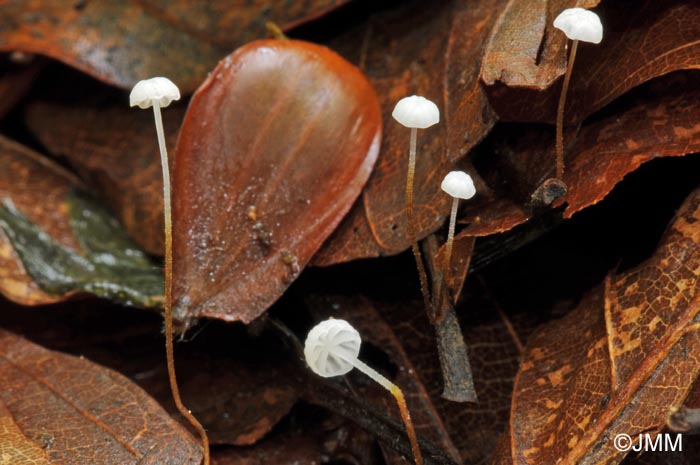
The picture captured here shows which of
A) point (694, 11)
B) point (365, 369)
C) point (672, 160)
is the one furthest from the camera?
point (672, 160)

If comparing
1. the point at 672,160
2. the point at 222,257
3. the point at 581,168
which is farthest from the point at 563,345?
the point at 222,257

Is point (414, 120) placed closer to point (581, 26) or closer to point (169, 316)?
point (581, 26)

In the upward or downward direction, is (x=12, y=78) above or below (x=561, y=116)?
above

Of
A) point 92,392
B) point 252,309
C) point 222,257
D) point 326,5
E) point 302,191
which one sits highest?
point 326,5

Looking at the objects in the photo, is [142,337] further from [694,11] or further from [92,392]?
[694,11]

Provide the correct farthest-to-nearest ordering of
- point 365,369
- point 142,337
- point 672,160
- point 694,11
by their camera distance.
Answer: point 142,337, point 672,160, point 694,11, point 365,369

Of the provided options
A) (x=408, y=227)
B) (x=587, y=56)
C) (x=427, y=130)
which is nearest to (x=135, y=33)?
(x=427, y=130)

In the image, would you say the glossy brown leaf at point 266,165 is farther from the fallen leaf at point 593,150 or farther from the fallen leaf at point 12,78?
the fallen leaf at point 12,78

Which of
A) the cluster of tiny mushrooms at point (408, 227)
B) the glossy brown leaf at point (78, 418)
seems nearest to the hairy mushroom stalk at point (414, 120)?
the cluster of tiny mushrooms at point (408, 227)
